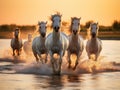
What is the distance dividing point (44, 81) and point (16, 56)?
540 inches

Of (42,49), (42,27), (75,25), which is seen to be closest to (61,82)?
(75,25)

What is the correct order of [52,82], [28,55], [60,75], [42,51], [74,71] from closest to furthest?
[52,82]
[60,75]
[74,71]
[42,51]
[28,55]

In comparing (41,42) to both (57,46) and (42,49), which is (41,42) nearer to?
(42,49)

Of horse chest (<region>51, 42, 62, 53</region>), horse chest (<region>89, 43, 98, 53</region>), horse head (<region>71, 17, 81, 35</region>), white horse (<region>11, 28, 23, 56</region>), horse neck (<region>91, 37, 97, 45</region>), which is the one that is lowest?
white horse (<region>11, 28, 23, 56</region>)

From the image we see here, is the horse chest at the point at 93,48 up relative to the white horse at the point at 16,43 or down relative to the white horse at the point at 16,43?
up

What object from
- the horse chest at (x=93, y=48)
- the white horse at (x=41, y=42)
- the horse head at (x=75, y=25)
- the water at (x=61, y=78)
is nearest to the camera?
the water at (x=61, y=78)

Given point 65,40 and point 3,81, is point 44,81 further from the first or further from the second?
point 65,40

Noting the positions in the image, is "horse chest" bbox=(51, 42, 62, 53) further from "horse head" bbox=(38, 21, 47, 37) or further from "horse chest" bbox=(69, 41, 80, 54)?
"horse head" bbox=(38, 21, 47, 37)

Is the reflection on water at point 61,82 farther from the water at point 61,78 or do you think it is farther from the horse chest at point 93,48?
the horse chest at point 93,48

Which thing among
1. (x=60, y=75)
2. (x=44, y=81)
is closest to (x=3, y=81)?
(x=44, y=81)

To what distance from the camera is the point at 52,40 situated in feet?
71.6

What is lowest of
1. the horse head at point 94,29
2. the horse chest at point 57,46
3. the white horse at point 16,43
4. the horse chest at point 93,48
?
the white horse at point 16,43

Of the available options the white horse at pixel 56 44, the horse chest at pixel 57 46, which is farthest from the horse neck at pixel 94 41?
the horse chest at pixel 57 46

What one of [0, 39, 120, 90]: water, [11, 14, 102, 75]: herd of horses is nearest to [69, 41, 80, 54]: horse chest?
[11, 14, 102, 75]: herd of horses
